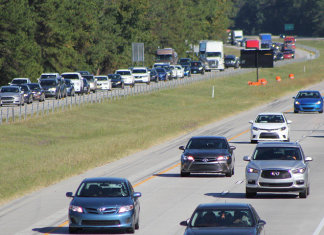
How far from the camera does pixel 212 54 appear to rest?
352 ft

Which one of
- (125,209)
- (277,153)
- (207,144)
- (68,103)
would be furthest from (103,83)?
(125,209)

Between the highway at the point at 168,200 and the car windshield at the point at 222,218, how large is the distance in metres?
3.55

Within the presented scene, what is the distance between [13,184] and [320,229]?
11479mm

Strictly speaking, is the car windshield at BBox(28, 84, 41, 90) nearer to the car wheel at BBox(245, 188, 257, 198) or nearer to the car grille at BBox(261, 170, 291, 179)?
the car wheel at BBox(245, 188, 257, 198)

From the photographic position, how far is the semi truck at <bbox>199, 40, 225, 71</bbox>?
10569 cm

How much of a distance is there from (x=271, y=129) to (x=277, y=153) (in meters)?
15.5

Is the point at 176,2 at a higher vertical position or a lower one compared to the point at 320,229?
higher

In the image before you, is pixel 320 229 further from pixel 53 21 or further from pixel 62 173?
pixel 53 21

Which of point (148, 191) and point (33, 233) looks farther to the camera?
point (148, 191)

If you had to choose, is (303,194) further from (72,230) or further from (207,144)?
(72,230)

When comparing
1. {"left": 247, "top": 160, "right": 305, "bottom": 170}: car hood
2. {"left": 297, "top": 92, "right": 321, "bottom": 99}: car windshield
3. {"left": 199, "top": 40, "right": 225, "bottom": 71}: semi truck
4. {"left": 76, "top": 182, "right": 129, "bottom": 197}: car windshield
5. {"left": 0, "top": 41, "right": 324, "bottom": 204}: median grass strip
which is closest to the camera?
{"left": 76, "top": 182, "right": 129, "bottom": 197}: car windshield

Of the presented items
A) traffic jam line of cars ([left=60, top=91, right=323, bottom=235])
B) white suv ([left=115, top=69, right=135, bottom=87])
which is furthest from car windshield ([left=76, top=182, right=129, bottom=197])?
white suv ([left=115, top=69, right=135, bottom=87])

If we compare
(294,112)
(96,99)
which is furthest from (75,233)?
(96,99)

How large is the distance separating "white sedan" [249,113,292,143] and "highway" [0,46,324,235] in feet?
6.30
